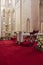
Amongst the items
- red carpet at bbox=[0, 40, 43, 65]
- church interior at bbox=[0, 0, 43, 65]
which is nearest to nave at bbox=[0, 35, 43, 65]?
red carpet at bbox=[0, 40, 43, 65]

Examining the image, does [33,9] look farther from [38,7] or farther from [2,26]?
[2,26]

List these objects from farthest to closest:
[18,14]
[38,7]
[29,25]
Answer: [18,14] < [29,25] < [38,7]

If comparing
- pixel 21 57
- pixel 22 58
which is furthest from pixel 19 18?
pixel 22 58

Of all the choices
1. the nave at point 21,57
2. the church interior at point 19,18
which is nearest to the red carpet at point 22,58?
the nave at point 21,57

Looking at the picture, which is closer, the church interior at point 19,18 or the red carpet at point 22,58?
the red carpet at point 22,58

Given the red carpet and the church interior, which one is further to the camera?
the church interior

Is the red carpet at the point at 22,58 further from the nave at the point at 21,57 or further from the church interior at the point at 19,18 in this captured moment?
the church interior at the point at 19,18

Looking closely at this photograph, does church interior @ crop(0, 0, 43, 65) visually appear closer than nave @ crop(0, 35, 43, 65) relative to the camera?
No

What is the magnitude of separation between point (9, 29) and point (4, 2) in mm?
3376

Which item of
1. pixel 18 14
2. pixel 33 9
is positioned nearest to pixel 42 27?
pixel 33 9

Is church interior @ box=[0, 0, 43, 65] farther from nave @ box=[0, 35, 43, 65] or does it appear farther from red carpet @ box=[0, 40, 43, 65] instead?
red carpet @ box=[0, 40, 43, 65]

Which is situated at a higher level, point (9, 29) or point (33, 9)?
point (33, 9)

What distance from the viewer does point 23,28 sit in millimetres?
17578

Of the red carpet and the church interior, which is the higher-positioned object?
the church interior
